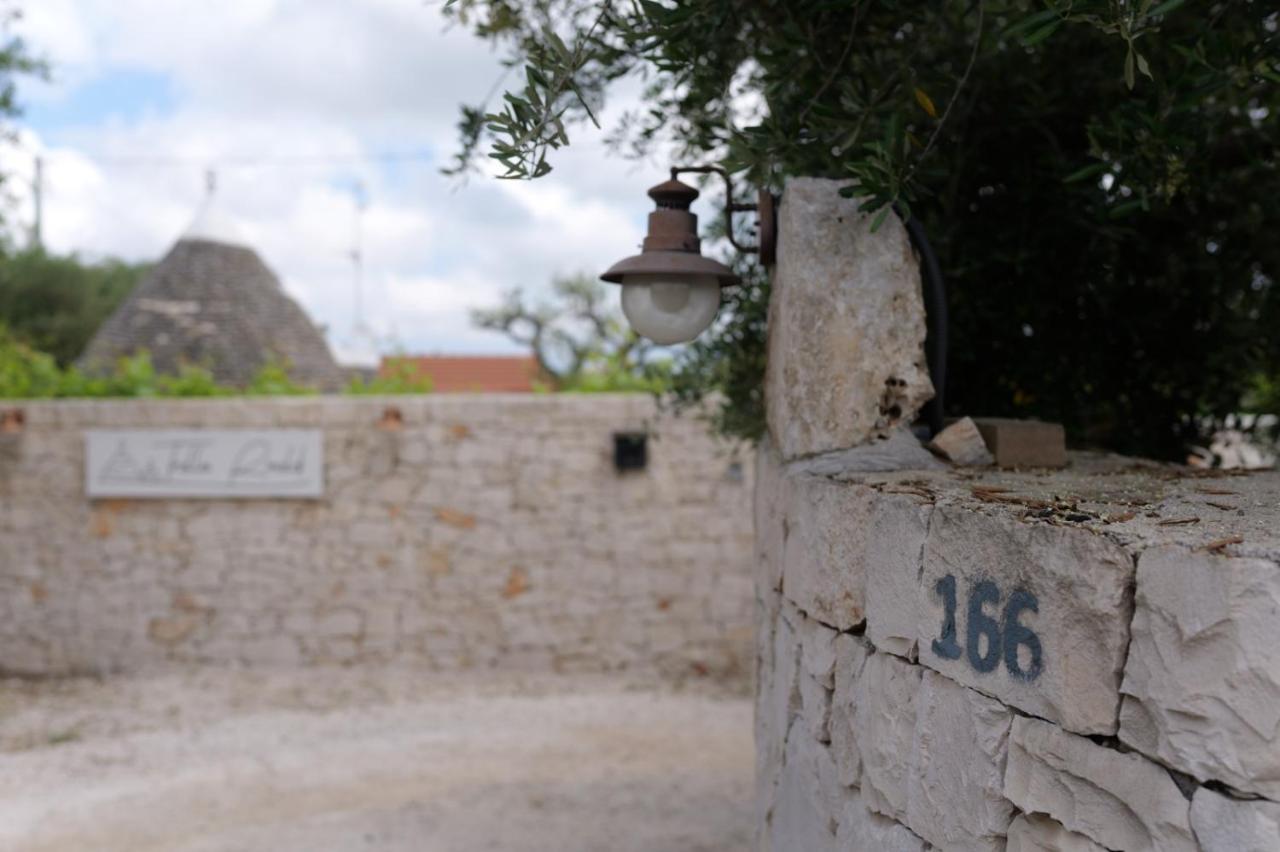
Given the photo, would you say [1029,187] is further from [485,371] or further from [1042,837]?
[485,371]

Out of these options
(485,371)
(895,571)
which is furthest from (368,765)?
(485,371)

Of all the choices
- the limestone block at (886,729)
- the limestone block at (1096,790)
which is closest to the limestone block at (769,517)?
the limestone block at (886,729)

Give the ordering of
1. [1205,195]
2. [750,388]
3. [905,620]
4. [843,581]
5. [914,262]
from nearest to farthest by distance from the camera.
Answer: [905,620] → [843,581] → [914,262] → [1205,195] → [750,388]

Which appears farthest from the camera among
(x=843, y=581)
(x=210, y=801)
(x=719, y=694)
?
(x=719, y=694)

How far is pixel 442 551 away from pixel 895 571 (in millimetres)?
6567

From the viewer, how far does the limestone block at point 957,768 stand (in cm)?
170

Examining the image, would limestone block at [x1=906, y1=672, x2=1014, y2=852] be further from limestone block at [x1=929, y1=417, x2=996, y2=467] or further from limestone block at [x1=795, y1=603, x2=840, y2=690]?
limestone block at [x1=929, y1=417, x2=996, y2=467]

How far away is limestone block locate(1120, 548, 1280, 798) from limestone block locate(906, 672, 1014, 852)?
315 millimetres

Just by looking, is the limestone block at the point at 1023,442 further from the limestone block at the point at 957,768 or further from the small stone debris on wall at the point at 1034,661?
the limestone block at the point at 957,768

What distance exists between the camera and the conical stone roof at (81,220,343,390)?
1173 centimetres

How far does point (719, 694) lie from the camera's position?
7.81 m

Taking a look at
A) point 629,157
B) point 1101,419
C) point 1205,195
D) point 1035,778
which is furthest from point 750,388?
point 1035,778

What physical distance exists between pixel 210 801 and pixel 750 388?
13.1ft

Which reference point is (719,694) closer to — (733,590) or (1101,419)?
(733,590)
